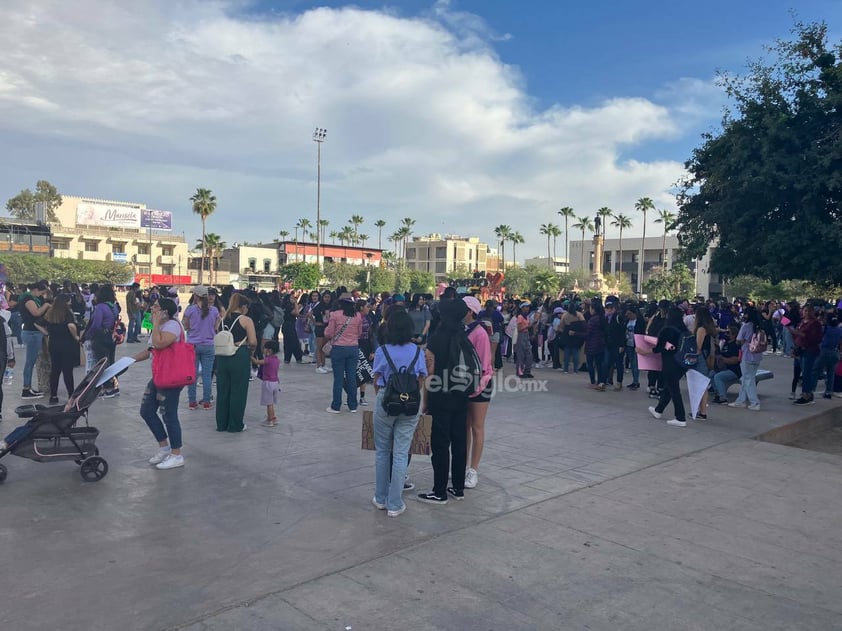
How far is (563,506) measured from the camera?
5676mm

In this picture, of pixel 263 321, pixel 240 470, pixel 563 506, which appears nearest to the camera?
pixel 563 506

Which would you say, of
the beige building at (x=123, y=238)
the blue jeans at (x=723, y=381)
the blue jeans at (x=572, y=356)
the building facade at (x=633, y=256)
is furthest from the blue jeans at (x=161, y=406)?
the building facade at (x=633, y=256)

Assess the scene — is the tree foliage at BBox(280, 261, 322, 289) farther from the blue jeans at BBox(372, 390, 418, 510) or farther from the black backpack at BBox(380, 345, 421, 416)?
the black backpack at BBox(380, 345, 421, 416)

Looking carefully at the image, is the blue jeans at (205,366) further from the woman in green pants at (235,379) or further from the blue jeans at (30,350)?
the blue jeans at (30,350)

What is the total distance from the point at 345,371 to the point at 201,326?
2.19 m

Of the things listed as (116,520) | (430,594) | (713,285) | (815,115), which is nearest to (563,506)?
(430,594)

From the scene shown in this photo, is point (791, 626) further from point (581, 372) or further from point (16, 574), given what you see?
point (581, 372)

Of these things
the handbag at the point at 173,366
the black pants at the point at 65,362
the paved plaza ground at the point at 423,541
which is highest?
the handbag at the point at 173,366

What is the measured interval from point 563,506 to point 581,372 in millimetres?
10014

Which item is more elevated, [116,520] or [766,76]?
[766,76]

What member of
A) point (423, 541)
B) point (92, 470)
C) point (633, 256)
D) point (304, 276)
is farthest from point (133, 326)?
point (633, 256)

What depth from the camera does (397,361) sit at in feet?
17.4

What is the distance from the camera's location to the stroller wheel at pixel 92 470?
5934mm

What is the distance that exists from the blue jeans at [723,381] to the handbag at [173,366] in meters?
8.99
